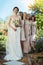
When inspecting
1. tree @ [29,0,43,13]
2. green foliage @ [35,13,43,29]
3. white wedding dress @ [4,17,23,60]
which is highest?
tree @ [29,0,43,13]

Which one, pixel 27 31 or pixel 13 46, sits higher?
pixel 27 31

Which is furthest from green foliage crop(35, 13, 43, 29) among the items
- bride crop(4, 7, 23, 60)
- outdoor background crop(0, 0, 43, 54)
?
bride crop(4, 7, 23, 60)

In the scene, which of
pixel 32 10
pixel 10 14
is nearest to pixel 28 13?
pixel 32 10

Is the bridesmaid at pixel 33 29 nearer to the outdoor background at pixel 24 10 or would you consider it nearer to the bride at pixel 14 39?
the outdoor background at pixel 24 10

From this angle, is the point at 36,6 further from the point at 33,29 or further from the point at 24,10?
the point at 33,29

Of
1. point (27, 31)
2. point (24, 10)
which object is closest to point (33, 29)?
point (27, 31)

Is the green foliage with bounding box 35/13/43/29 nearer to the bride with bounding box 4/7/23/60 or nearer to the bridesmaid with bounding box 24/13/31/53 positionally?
the bridesmaid with bounding box 24/13/31/53

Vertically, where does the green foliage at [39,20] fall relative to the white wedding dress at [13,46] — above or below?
above

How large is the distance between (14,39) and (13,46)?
0.07 metres

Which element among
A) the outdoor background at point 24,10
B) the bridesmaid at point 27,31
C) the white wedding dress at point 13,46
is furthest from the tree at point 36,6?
the white wedding dress at point 13,46

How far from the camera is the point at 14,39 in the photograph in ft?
7.29

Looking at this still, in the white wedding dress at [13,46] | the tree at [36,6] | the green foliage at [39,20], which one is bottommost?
the white wedding dress at [13,46]

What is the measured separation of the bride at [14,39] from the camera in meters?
2.20

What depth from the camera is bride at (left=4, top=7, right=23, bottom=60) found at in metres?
2.20
